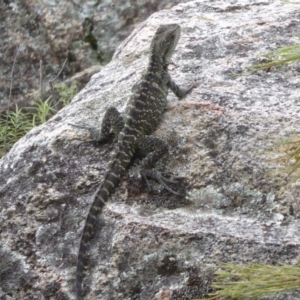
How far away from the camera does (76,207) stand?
14.5ft

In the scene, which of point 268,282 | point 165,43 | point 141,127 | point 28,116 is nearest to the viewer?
point 268,282

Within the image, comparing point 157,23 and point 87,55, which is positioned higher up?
point 157,23

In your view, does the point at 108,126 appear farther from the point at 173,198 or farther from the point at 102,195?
the point at 173,198

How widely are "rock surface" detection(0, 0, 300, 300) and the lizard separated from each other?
73 millimetres

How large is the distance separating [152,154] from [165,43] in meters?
1.11

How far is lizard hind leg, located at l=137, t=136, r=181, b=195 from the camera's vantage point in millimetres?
4426

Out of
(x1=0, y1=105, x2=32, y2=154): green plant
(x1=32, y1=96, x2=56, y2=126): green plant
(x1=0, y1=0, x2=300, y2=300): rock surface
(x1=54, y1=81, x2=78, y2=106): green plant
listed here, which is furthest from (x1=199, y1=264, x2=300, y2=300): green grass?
(x1=54, y1=81, x2=78, y2=106): green plant

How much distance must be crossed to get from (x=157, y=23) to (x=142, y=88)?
4.60ft

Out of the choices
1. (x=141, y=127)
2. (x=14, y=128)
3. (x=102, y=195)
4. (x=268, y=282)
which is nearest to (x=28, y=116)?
(x=14, y=128)

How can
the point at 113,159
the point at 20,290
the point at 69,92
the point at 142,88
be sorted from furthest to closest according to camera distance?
the point at 69,92 < the point at 142,88 < the point at 113,159 < the point at 20,290

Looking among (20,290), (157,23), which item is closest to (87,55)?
(157,23)

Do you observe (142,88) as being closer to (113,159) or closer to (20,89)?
(113,159)

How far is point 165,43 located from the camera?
5324mm

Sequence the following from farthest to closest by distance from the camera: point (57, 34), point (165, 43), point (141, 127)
Result: point (57, 34), point (165, 43), point (141, 127)
